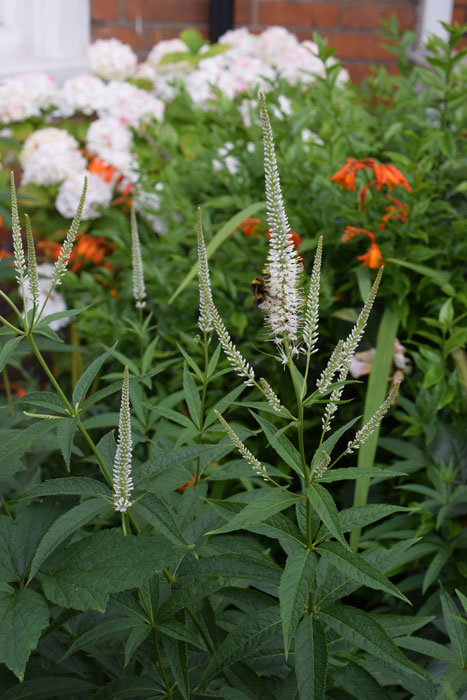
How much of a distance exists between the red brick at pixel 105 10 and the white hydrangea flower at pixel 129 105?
53cm

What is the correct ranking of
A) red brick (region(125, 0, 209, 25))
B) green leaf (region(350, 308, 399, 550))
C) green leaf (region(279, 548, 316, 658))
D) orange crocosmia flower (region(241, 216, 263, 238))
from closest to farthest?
green leaf (region(279, 548, 316, 658))
green leaf (region(350, 308, 399, 550))
orange crocosmia flower (region(241, 216, 263, 238))
red brick (region(125, 0, 209, 25))

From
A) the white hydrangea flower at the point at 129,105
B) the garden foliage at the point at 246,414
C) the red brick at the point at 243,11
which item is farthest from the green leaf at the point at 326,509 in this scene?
the red brick at the point at 243,11

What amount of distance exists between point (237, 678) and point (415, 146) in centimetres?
136

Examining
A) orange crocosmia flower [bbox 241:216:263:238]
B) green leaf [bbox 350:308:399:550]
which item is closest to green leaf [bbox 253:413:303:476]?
green leaf [bbox 350:308:399:550]

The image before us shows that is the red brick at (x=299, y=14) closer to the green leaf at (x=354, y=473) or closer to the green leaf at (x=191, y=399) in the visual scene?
the green leaf at (x=191, y=399)

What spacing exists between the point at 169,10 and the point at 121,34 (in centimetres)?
27

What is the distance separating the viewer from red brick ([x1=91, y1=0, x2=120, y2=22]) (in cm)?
330

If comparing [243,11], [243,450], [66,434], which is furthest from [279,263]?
[243,11]

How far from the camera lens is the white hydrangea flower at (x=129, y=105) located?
112 inches

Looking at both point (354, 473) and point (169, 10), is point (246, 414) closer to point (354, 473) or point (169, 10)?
point (354, 473)

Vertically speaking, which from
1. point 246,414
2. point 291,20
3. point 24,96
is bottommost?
point 246,414

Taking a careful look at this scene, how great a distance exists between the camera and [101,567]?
782 millimetres

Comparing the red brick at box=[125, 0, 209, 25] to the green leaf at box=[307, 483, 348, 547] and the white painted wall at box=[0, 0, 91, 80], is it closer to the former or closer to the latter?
the white painted wall at box=[0, 0, 91, 80]

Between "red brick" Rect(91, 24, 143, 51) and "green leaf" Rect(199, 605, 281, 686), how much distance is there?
3.12 metres
